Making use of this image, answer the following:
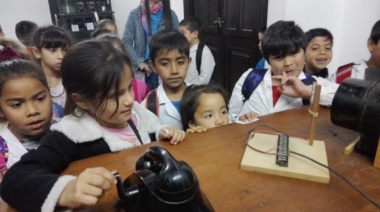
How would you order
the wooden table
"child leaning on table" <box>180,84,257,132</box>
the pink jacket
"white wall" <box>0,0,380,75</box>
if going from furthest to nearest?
"white wall" <box>0,0,380,75</box> → the pink jacket → "child leaning on table" <box>180,84,257,132</box> → the wooden table

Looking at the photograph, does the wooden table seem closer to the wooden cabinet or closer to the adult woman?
the adult woman

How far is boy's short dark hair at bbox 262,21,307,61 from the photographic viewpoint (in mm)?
1330

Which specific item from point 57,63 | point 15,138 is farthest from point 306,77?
point 57,63

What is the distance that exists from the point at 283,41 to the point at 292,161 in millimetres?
814

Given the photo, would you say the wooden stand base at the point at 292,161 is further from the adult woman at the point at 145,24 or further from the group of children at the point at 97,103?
the adult woman at the point at 145,24

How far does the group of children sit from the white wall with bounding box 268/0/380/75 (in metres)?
0.80

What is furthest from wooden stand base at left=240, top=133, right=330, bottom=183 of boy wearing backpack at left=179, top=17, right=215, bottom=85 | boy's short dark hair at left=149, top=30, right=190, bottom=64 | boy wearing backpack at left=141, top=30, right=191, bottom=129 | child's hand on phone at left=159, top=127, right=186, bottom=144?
boy wearing backpack at left=179, top=17, right=215, bottom=85

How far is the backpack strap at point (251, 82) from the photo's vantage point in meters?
1.38

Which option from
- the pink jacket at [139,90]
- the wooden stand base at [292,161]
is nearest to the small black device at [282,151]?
the wooden stand base at [292,161]

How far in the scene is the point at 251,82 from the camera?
4.56 ft

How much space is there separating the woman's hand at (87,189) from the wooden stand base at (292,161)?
13.0 inches

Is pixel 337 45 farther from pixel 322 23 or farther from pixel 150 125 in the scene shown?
pixel 150 125

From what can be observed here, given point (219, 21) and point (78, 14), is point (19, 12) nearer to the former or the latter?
point (78, 14)

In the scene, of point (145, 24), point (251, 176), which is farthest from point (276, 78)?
point (145, 24)
